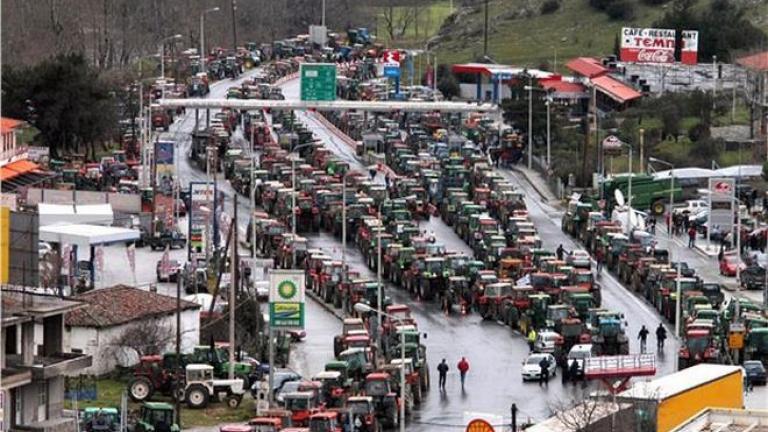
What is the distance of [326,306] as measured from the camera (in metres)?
91.9

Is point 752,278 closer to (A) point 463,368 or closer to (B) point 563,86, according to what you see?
(A) point 463,368

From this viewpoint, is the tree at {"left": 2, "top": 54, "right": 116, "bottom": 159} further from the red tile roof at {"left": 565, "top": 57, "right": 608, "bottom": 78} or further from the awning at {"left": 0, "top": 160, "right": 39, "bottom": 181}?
the red tile roof at {"left": 565, "top": 57, "right": 608, "bottom": 78}

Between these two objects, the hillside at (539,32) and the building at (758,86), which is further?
the hillside at (539,32)

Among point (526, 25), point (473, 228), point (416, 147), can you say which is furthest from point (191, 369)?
point (526, 25)

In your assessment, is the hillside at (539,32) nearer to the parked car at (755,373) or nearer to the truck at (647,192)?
the truck at (647,192)

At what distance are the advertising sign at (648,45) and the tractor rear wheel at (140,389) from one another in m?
74.9

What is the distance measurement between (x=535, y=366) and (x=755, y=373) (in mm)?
5768

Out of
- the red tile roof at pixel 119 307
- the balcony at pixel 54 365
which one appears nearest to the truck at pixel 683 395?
the balcony at pixel 54 365

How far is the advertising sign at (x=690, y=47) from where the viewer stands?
152 metres

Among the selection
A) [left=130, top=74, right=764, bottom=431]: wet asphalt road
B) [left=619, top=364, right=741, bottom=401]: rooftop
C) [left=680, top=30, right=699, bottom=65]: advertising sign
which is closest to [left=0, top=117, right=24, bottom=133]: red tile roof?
[left=130, top=74, right=764, bottom=431]: wet asphalt road

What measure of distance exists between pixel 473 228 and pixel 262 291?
57.0 ft

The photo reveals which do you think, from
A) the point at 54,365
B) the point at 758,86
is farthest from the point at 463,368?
the point at 758,86

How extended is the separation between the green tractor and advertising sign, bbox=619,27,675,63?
8079cm

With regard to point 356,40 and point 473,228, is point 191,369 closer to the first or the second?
point 473,228
